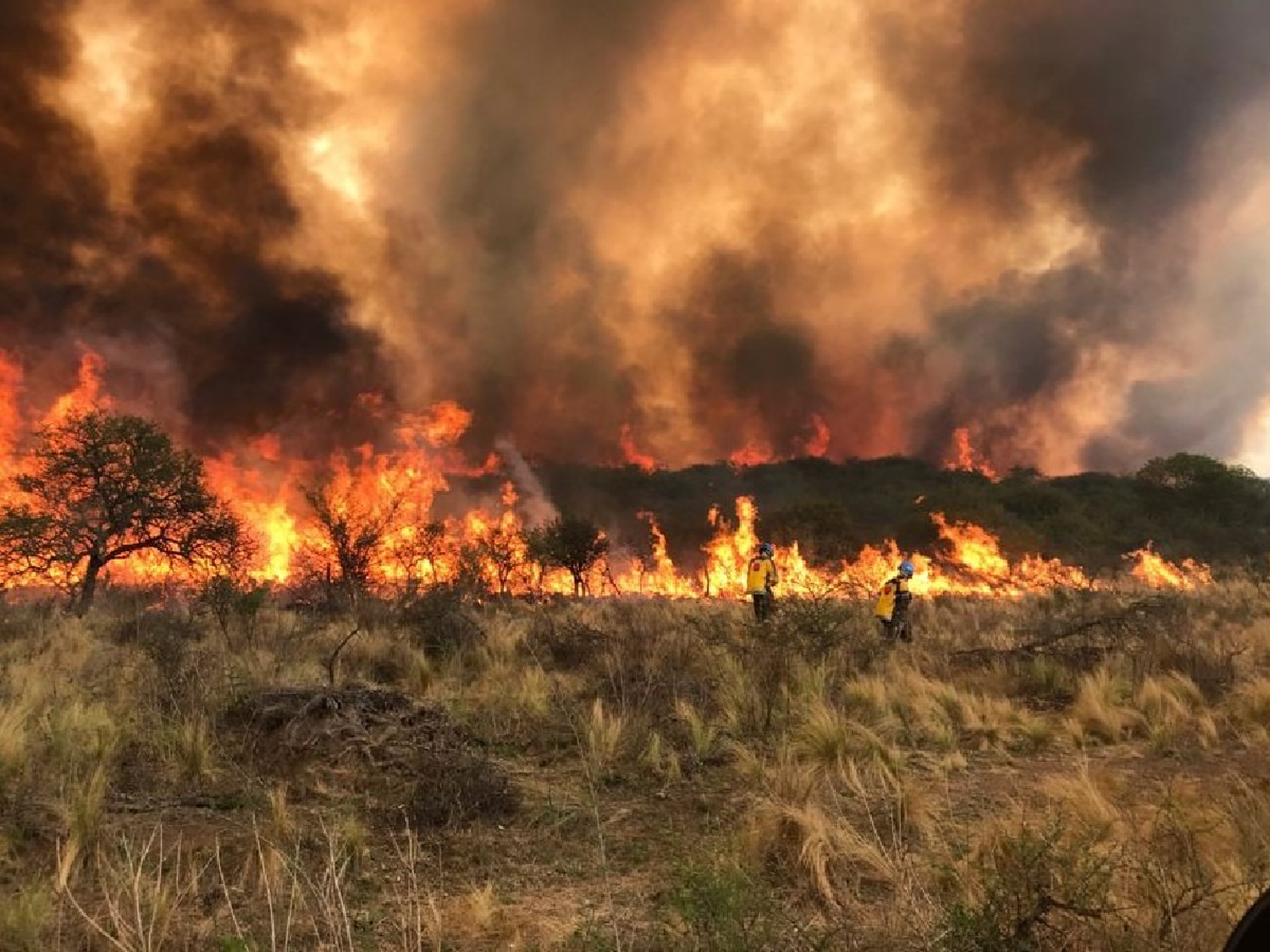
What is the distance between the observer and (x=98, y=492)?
2408 cm

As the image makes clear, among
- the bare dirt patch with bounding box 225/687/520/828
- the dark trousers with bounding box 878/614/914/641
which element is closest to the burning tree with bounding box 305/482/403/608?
the dark trousers with bounding box 878/614/914/641

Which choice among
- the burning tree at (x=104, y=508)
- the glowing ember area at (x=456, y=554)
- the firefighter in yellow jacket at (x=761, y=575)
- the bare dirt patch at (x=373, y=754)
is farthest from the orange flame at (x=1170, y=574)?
the burning tree at (x=104, y=508)

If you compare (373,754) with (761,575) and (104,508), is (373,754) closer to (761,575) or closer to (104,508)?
(761,575)

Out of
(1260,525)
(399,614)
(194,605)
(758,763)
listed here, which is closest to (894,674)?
(758,763)

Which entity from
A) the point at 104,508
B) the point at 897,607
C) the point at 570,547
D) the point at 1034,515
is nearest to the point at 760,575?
the point at 897,607

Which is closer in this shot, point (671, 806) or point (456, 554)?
point (671, 806)

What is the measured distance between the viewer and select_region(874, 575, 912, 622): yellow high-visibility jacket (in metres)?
16.0

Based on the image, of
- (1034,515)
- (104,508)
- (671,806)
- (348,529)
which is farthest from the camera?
(1034,515)

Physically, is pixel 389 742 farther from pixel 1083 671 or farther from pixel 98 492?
Answer: pixel 98 492

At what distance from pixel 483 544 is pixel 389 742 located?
31616 millimetres

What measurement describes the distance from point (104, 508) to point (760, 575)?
67.9 feet

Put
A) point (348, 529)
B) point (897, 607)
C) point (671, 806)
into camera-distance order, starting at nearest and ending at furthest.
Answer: point (671, 806)
point (897, 607)
point (348, 529)

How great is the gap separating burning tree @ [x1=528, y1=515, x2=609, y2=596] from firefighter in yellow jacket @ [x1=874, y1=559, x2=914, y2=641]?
2370cm

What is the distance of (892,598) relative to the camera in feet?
53.3
